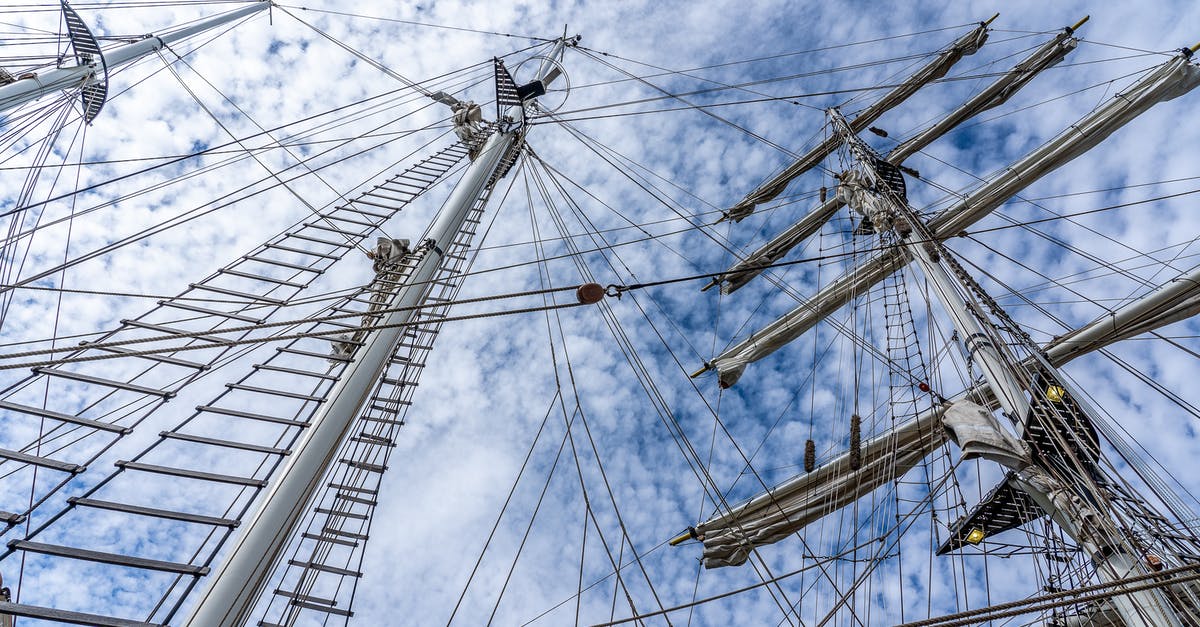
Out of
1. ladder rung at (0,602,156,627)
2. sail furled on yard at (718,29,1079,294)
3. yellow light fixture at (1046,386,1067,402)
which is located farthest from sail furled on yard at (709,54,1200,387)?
ladder rung at (0,602,156,627)

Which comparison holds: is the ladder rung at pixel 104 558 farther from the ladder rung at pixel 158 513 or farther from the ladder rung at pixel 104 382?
the ladder rung at pixel 104 382

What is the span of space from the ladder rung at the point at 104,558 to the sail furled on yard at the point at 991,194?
10.8m

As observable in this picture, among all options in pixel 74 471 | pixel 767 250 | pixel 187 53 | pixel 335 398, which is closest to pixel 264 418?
pixel 335 398

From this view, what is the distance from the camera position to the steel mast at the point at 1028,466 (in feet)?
18.2

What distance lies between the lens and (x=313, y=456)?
418cm

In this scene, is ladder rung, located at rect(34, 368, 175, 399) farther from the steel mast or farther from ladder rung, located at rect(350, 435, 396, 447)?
the steel mast

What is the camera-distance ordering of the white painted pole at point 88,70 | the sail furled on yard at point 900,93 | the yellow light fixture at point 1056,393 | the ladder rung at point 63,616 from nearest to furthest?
the ladder rung at point 63,616, the yellow light fixture at point 1056,393, the white painted pole at point 88,70, the sail furled on yard at point 900,93

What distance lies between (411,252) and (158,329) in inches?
86.6

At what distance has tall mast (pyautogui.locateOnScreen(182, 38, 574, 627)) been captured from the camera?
3467mm

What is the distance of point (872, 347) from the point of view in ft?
37.7

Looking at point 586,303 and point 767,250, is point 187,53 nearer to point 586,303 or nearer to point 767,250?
point 586,303

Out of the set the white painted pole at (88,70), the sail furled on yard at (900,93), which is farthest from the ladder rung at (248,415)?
the sail furled on yard at (900,93)

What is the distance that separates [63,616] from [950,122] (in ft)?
63.1

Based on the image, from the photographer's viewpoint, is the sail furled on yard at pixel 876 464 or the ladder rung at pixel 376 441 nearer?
the ladder rung at pixel 376 441
